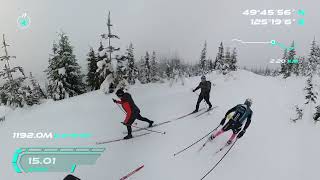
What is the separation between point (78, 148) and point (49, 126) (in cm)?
306

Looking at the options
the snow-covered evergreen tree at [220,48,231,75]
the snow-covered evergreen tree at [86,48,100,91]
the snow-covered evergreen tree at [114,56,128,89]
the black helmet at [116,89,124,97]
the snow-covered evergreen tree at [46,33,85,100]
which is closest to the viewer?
the black helmet at [116,89,124,97]

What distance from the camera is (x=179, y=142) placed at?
9.09 meters

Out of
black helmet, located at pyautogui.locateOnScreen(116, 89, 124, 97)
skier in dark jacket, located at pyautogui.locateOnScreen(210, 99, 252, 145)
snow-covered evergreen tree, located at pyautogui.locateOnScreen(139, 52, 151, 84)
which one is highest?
black helmet, located at pyautogui.locateOnScreen(116, 89, 124, 97)

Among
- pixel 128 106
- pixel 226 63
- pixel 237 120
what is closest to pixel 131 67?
pixel 226 63

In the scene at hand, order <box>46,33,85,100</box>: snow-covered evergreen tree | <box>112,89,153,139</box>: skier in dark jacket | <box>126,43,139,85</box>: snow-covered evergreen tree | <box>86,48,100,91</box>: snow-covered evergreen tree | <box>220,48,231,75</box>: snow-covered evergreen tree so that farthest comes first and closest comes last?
<box>126,43,139,85</box>: snow-covered evergreen tree → <box>220,48,231,75</box>: snow-covered evergreen tree → <box>86,48,100,91</box>: snow-covered evergreen tree → <box>46,33,85,100</box>: snow-covered evergreen tree → <box>112,89,153,139</box>: skier in dark jacket

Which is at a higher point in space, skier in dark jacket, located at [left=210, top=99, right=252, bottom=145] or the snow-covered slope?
→ skier in dark jacket, located at [left=210, top=99, right=252, bottom=145]

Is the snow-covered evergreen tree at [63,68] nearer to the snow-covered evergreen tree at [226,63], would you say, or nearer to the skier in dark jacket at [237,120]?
the snow-covered evergreen tree at [226,63]

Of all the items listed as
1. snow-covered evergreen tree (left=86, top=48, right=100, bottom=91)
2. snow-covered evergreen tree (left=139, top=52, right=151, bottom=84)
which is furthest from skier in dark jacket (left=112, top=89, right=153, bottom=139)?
snow-covered evergreen tree (left=139, top=52, right=151, bottom=84)

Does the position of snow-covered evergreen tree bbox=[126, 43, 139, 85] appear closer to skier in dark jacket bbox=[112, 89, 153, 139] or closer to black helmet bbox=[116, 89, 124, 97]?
skier in dark jacket bbox=[112, 89, 153, 139]

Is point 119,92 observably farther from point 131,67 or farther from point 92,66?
point 131,67

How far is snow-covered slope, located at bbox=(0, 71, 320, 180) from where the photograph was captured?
25.9ft

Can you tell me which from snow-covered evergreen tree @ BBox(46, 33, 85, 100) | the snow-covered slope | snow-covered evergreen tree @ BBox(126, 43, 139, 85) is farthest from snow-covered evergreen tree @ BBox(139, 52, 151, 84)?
the snow-covered slope

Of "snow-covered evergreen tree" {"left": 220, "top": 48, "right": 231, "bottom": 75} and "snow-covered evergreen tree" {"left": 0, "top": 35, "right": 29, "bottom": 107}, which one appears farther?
"snow-covered evergreen tree" {"left": 220, "top": 48, "right": 231, "bottom": 75}

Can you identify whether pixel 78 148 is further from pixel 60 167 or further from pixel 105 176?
pixel 105 176
